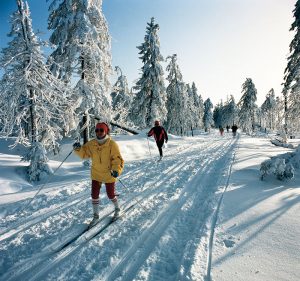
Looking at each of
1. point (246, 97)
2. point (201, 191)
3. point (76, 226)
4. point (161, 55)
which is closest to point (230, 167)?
point (201, 191)

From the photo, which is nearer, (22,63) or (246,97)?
(22,63)

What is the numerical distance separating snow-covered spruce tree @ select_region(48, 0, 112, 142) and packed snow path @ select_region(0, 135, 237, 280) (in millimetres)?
8336

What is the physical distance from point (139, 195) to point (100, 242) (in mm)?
2983

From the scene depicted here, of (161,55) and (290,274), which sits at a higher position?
(161,55)

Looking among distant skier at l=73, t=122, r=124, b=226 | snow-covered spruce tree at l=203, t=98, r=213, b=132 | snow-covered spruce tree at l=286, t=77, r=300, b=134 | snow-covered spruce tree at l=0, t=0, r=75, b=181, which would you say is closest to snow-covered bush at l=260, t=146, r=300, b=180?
distant skier at l=73, t=122, r=124, b=226

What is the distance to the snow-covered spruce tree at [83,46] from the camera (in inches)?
577

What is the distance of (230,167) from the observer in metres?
11.3

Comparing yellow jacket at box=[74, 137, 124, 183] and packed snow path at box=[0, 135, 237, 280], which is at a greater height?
yellow jacket at box=[74, 137, 124, 183]

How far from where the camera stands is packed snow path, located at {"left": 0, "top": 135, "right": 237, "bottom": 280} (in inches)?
150

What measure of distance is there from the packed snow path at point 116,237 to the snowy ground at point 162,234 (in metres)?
0.02

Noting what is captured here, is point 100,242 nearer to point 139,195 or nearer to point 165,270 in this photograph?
point 165,270

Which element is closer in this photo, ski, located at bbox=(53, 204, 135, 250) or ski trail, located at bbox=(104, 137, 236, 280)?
ski trail, located at bbox=(104, 137, 236, 280)

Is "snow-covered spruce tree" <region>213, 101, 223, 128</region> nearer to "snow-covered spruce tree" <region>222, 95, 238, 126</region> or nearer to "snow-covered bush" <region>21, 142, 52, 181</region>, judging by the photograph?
"snow-covered spruce tree" <region>222, 95, 238, 126</region>

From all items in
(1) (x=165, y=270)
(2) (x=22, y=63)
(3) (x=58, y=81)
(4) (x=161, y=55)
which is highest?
(4) (x=161, y=55)
